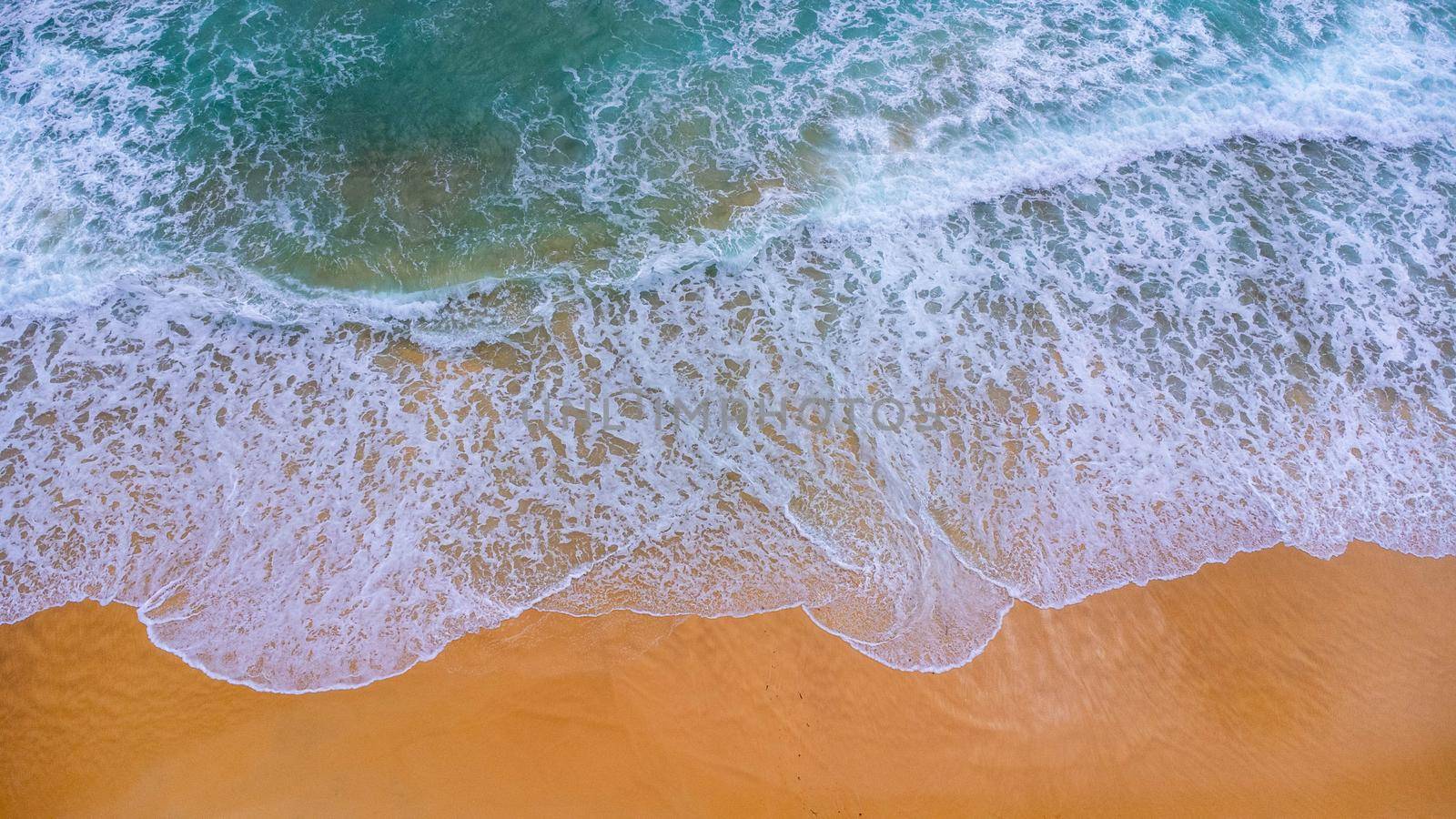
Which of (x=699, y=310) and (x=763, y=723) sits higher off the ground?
(x=699, y=310)

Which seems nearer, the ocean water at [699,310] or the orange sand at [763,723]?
the orange sand at [763,723]

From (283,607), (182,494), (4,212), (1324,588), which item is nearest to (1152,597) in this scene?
(1324,588)

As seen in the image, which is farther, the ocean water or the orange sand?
the ocean water

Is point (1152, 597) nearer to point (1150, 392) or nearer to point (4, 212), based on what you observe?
point (1150, 392)

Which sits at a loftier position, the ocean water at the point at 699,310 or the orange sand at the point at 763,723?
the ocean water at the point at 699,310
